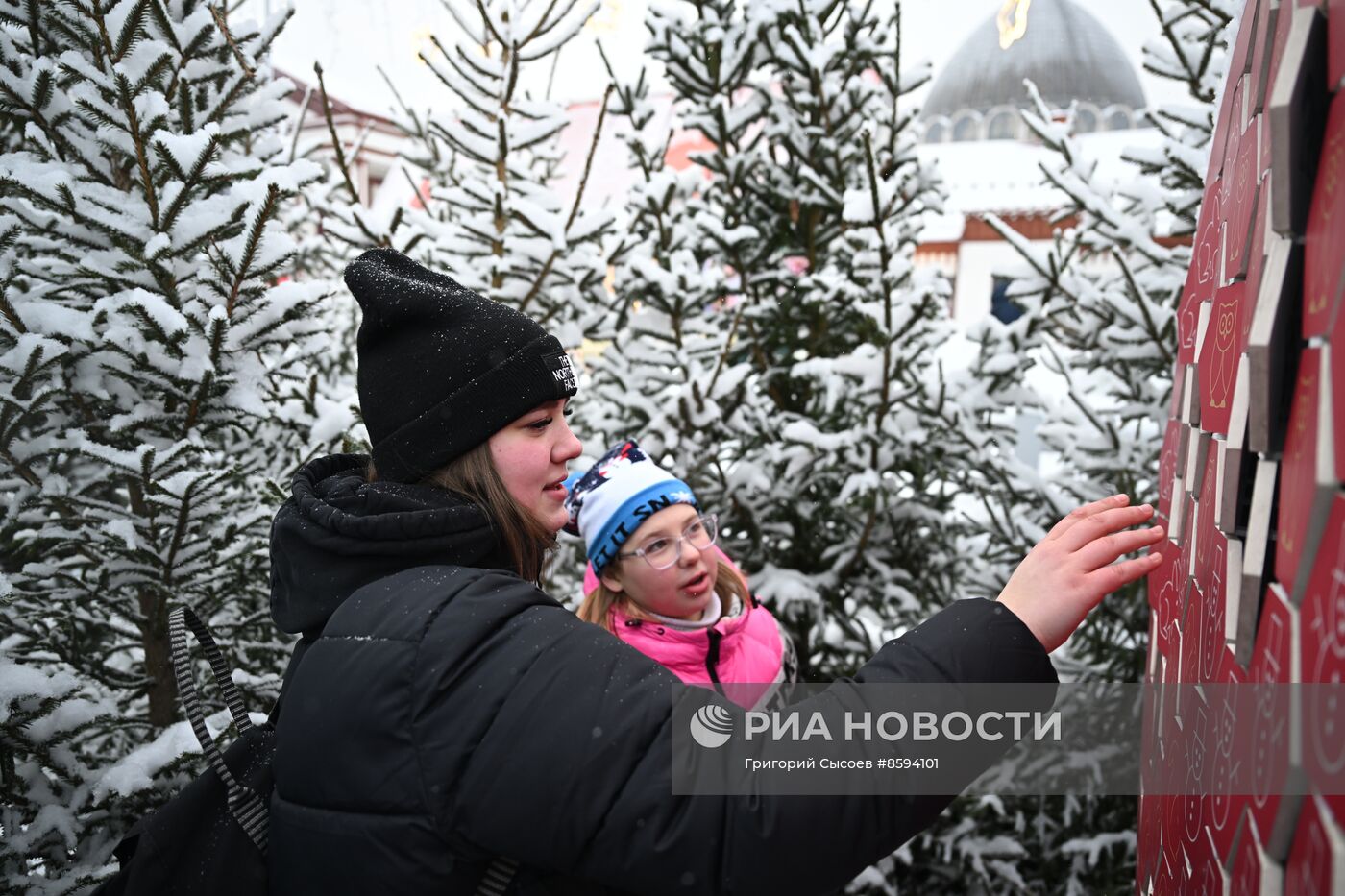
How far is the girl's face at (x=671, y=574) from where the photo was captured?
264 cm

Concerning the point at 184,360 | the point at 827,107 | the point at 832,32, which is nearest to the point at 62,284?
Result: the point at 184,360

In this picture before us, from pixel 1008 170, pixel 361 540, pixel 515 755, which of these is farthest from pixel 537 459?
pixel 1008 170

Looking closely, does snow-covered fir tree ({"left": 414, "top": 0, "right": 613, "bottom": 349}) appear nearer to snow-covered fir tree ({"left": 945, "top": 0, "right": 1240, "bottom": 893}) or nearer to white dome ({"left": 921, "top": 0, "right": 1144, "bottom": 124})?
snow-covered fir tree ({"left": 945, "top": 0, "right": 1240, "bottom": 893})

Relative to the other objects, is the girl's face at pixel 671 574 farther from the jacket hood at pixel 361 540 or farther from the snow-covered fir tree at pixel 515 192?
the snow-covered fir tree at pixel 515 192

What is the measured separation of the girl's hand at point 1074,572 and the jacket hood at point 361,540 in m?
0.81

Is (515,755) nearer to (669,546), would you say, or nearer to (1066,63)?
(669,546)

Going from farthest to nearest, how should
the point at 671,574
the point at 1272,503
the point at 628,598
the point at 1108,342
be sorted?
the point at 1108,342, the point at 628,598, the point at 671,574, the point at 1272,503

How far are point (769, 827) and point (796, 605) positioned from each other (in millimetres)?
2606

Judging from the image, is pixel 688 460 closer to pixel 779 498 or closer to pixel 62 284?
pixel 779 498

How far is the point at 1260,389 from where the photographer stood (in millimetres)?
910

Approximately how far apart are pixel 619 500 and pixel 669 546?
19cm

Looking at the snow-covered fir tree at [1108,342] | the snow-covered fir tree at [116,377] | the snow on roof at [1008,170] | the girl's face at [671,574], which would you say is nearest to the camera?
the snow-covered fir tree at [116,377]

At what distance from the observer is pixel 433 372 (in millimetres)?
1587

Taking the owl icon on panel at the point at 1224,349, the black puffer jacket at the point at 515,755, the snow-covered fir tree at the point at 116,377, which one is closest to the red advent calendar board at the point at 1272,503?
the owl icon on panel at the point at 1224,349
